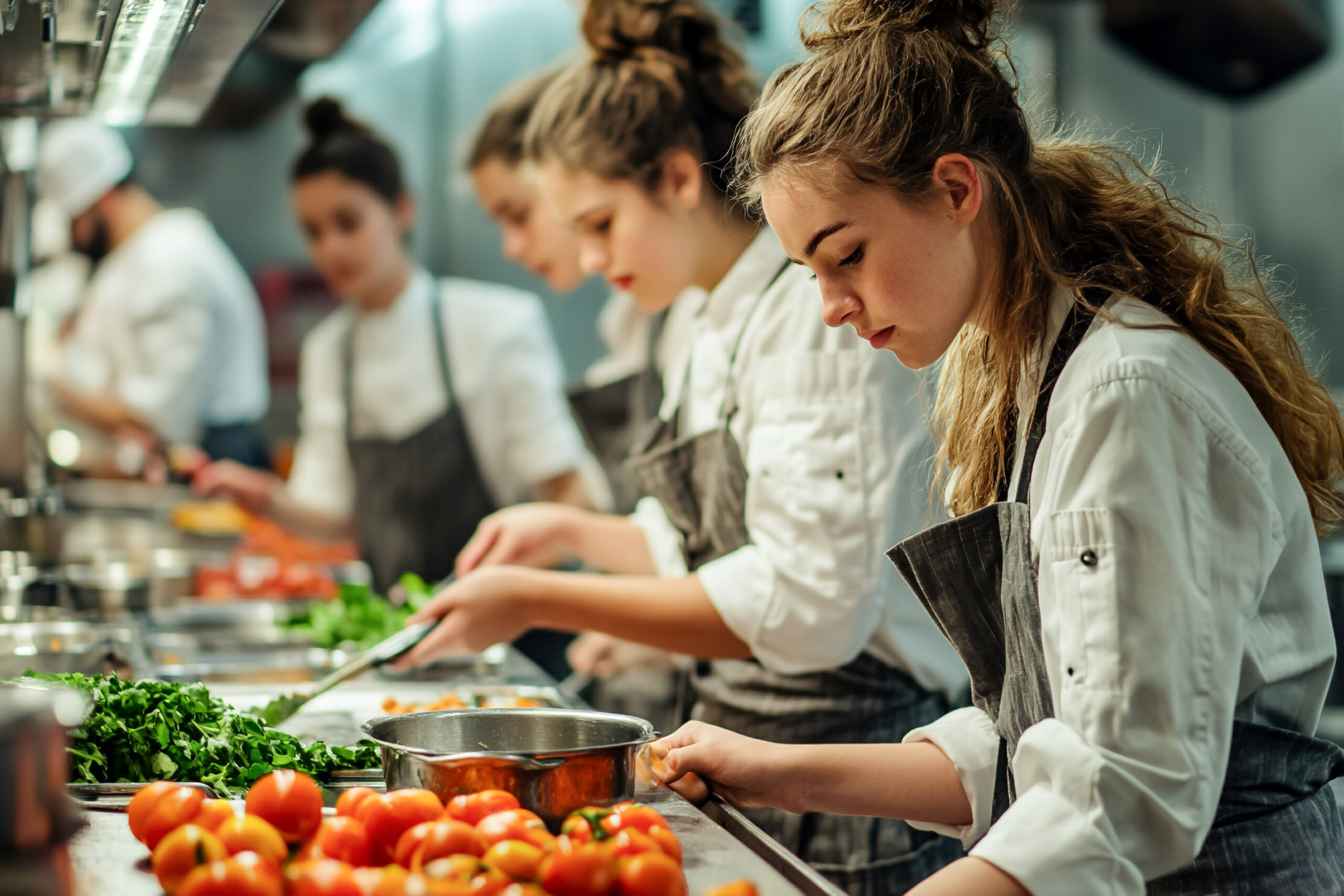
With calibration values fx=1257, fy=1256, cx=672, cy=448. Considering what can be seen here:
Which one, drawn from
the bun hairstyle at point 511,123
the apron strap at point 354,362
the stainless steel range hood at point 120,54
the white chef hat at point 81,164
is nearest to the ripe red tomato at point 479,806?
the stainless steel range hood at point 120,54

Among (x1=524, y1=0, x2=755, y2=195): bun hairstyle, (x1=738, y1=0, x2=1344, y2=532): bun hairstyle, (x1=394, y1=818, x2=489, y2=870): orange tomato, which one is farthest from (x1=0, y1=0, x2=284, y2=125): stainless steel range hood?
(x1=394, y1=818, x2=489, y2=870): orange tomato

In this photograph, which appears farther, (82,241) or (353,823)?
(82,241)

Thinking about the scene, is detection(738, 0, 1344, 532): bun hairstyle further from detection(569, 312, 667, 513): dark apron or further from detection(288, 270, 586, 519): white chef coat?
detection(288, 270, 586, 519): white chef coat

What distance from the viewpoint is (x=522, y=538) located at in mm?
2328

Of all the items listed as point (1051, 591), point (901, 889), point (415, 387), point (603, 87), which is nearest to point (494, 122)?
point (415, 387)

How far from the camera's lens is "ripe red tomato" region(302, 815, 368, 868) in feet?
3.31

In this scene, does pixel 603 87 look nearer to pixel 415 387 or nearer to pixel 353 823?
pixel 353 823

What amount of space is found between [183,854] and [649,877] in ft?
1.14

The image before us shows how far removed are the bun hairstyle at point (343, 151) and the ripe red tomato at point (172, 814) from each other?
283 centimetres

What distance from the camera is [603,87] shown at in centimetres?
204

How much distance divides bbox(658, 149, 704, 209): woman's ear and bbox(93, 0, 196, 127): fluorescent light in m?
0.73

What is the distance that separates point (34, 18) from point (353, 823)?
3.97 ft

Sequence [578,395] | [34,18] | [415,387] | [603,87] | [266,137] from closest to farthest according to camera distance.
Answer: [34,18] < [603,87] < [578,395] < [415,387] < [266,137]

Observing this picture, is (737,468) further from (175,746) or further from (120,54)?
(120,54)
